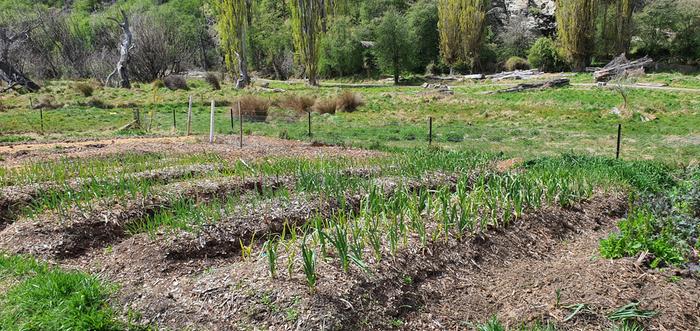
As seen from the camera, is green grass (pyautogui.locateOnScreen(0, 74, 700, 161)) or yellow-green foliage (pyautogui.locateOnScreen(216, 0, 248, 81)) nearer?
green grass (pyautogui.locateOnScreen(0, 74, 700, 161))

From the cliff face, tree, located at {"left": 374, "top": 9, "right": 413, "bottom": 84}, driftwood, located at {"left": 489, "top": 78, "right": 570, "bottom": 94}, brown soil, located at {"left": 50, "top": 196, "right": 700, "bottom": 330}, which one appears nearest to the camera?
brown soil, located at {"left": 50, "top": 196, "right": 700, "bottom": 330}

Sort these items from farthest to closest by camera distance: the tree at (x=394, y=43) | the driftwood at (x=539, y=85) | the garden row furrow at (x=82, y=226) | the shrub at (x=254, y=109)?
1. the tree at (x=394, y=43)
2. the driftwood at (x=539, y=85)
3. the shrub at (x=254, y=109)
4. the garden row furrow at (x=82, y=226)

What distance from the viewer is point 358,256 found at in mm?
4785

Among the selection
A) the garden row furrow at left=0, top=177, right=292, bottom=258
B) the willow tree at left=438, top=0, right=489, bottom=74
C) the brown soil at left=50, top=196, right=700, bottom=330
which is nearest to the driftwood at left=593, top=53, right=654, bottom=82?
the willow tree at left=438, top=0, right=489, bottom=74

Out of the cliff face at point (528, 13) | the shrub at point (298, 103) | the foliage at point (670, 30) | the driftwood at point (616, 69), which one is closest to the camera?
the shrub at point (298, 103)

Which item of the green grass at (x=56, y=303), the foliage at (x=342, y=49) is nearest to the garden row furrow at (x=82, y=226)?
the green grass at (x=56, y=303)

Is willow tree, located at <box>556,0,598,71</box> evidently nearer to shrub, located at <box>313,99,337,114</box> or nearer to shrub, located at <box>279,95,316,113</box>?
shrub, located at <box>313,99,337,114</box>

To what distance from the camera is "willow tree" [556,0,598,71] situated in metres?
41.7

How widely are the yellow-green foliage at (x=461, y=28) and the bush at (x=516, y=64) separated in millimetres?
3120

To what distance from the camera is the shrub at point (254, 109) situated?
2266 cm

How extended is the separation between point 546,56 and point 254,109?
103 ft

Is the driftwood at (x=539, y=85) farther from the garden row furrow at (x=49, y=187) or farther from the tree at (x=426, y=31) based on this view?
the garden row furrow at (x=49, y=187)

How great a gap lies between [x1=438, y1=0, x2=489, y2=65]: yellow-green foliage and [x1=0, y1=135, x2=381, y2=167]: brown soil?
1394 inches

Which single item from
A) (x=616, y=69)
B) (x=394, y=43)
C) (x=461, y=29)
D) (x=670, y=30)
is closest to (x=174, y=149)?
(x=616, y=69)
